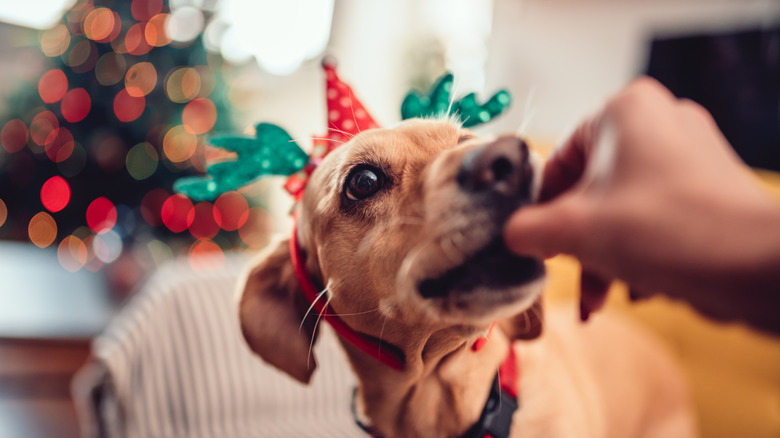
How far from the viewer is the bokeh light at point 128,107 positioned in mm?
3070

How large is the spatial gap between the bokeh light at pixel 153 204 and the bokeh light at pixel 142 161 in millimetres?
137

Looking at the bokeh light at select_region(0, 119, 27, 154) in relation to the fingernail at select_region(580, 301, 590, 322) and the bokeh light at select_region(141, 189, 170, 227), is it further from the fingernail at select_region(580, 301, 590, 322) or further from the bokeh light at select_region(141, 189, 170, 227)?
the fingernail at select_region(580, 301, 590, 322)

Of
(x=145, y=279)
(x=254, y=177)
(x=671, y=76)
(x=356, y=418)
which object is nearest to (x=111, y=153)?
(x=145, y=279)

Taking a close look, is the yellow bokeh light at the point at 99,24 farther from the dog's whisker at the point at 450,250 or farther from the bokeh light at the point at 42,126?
the dog's whisker at the point at 450,250

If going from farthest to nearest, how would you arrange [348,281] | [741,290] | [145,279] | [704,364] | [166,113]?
[145,279], [166,113], [704,364], [348,281], [741,290]

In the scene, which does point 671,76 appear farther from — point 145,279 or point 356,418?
point 145,279

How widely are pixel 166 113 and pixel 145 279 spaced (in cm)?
131

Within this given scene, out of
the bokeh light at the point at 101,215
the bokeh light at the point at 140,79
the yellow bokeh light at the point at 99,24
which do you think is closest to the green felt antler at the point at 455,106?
the bokeh light at the point at 140,79

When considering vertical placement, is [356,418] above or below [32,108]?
below

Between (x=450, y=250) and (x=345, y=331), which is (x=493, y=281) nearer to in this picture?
(x=450, y=250)

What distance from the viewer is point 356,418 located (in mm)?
1139

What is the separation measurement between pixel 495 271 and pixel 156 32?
131 inches

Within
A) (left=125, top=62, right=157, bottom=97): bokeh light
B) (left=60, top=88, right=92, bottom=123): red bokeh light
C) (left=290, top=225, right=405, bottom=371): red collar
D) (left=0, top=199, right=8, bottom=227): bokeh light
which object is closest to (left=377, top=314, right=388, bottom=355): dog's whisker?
(left=290, top=225, right=405, bottom=371): red collar

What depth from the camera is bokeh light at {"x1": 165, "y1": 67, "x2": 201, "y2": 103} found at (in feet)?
10.3
